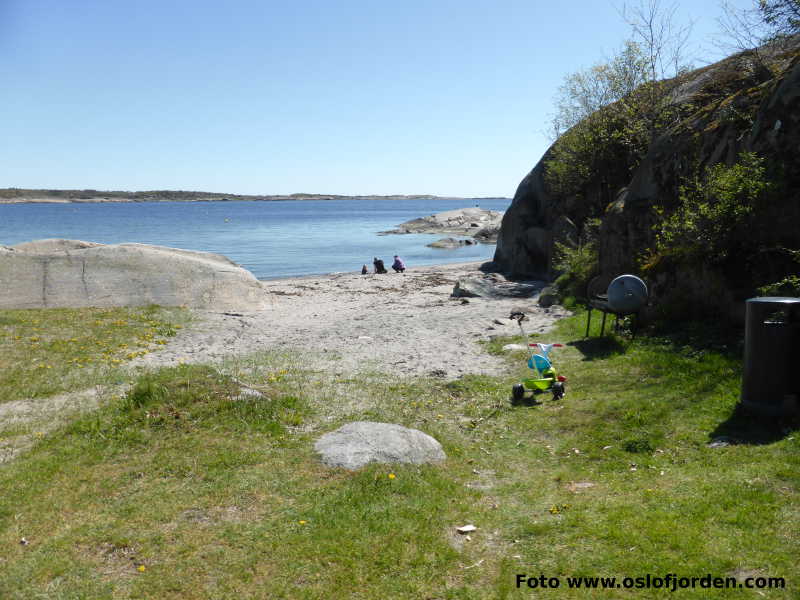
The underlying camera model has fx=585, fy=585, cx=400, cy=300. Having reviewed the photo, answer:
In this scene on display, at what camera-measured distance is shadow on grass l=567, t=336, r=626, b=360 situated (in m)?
11.8

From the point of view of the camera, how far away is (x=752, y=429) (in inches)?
275

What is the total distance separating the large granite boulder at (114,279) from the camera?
1778 centimetres

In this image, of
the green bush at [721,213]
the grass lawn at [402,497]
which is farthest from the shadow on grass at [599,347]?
the green bush at [721,213]

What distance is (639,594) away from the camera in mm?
4258

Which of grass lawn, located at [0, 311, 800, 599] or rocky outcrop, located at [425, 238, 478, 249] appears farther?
rocky outcrop, located at [425, 238, 478, 249]

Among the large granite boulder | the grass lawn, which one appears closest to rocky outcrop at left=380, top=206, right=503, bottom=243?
the large granite boulder

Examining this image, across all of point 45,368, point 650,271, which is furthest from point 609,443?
point 45,368

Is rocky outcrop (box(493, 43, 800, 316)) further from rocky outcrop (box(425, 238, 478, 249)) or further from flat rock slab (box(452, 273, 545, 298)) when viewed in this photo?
rocky outcrop (box(425, 238, 478, 249))

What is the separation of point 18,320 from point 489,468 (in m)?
13.3

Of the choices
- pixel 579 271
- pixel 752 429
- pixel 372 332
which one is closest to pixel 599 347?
pixel 752 429

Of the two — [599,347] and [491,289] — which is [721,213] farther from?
[491,289]

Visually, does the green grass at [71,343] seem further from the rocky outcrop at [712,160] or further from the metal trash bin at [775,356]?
the rocky outcrop at [712,160]

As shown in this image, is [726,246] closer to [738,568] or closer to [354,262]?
[738,568]

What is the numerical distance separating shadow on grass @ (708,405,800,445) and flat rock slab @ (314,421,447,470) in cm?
337
